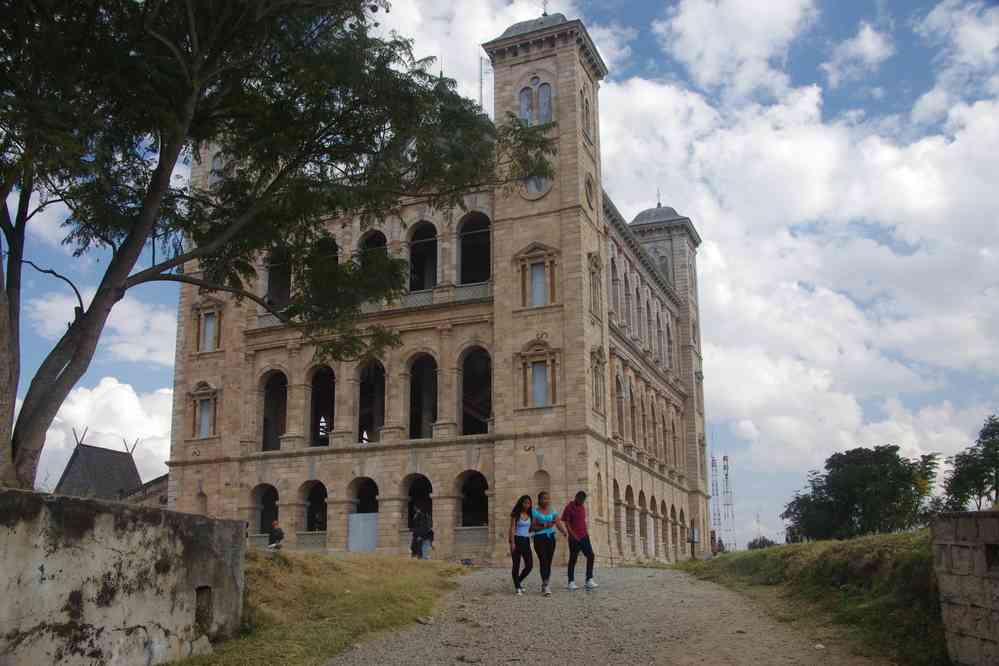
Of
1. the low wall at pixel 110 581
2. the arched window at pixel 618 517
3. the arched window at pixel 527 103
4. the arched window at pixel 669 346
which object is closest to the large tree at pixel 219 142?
the low wall at pixel 110 581

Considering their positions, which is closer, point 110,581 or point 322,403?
point 110,581

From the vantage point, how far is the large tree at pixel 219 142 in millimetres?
12906

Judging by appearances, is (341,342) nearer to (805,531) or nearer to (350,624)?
(350,624)

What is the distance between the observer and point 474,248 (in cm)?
4000

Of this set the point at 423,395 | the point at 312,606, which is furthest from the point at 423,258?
the point at 312,606

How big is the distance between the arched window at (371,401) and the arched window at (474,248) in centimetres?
471

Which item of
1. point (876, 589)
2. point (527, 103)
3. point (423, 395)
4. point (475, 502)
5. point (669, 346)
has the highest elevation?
point (527, 103)

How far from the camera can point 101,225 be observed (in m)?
15.6

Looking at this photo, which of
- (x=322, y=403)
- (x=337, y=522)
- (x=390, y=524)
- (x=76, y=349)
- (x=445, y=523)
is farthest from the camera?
(x=322, y=403)

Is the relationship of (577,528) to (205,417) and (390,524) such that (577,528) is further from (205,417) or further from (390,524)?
(205,417)

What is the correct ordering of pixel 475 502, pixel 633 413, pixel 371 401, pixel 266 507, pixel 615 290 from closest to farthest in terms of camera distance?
pixel 475 502
pixel 266 507
pixel 371 401
pixel 615 290
pixel 633 413

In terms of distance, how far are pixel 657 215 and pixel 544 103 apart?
23752mm

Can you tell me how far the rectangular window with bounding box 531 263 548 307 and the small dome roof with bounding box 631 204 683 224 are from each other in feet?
82.5

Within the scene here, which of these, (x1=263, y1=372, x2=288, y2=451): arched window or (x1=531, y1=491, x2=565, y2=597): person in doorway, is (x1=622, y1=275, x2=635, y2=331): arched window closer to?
(x1=263, y1=372, x2=288, y2=451): arched window
